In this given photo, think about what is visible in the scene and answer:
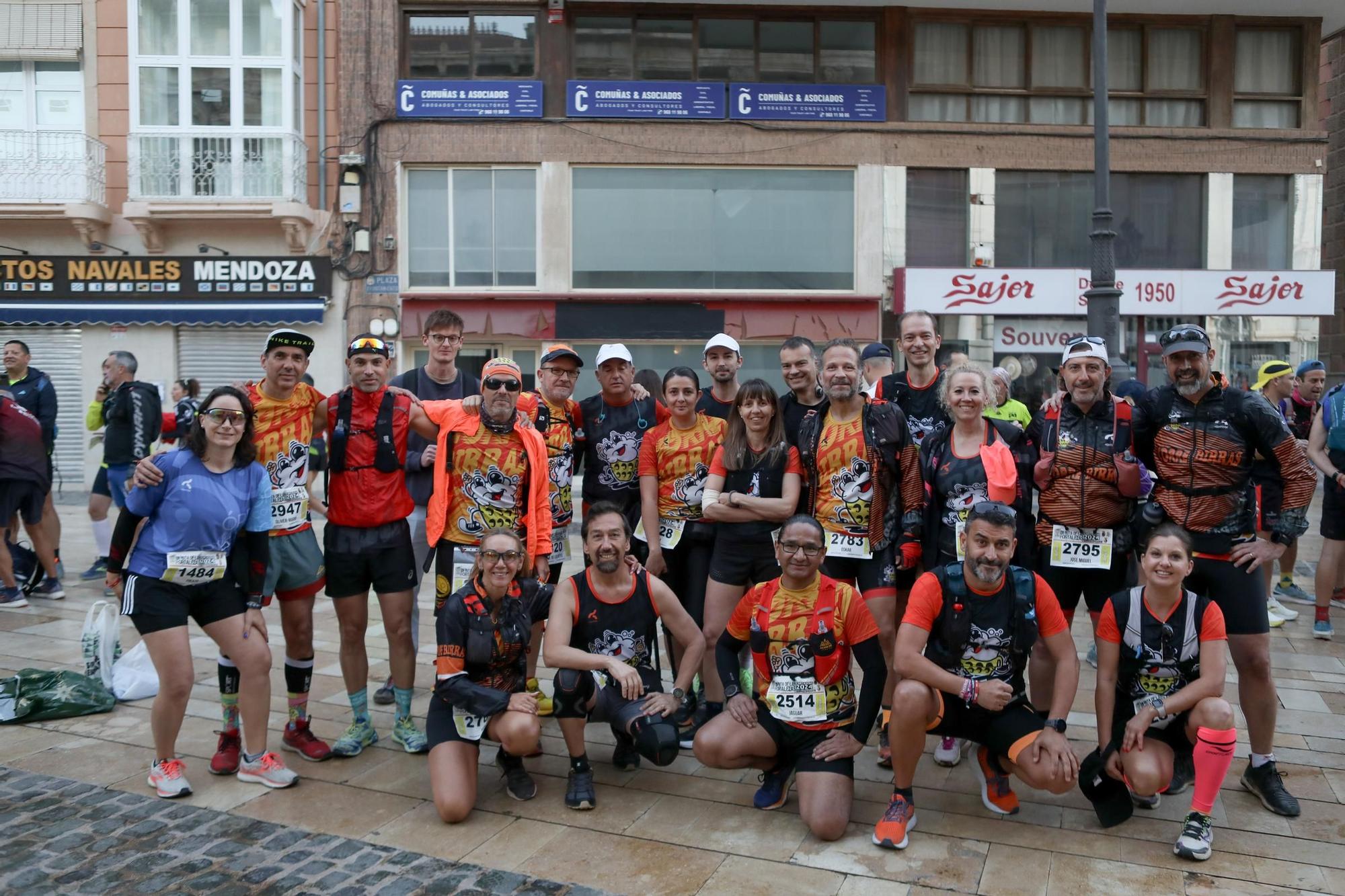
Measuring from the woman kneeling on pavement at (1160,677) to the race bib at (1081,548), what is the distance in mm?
414

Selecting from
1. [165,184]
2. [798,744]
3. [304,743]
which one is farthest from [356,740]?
[165,184]

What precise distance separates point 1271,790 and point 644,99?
1449cm

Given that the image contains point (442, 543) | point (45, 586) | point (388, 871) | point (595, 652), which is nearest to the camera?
point (388, 871)

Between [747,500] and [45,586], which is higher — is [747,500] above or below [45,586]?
above

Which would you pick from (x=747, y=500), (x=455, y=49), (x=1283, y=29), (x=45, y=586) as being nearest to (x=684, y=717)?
(x=747, y=500)

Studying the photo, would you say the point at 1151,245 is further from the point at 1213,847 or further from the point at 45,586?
the point at 45,586

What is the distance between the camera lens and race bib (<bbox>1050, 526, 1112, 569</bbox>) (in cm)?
466

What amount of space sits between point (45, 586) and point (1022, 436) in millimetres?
7890

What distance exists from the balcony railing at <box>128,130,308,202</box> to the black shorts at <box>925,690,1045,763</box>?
1501cm

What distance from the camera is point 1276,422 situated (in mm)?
4379

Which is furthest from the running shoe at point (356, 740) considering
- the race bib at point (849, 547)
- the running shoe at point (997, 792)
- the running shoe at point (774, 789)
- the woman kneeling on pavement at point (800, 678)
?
the running shoe at point (997, 792)

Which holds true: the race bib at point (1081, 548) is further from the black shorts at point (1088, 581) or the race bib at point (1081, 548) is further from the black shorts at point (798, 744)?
the black shorts at point (798, 744)

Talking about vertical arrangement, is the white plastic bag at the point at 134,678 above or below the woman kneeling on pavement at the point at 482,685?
below

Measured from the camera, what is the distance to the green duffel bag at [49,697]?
5.39 meters
